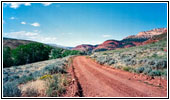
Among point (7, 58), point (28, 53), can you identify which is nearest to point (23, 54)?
point (28, 53)

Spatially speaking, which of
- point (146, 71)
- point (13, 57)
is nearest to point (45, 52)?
point (13, 57)

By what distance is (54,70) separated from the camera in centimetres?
1146

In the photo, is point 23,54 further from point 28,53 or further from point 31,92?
point 31,92

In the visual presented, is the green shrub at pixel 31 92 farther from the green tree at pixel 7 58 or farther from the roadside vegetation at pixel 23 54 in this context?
the green tree at pixel 7 58

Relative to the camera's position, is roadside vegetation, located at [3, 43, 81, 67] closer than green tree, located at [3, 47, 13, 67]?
No

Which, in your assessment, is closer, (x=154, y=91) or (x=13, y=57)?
(x=154, y=91)

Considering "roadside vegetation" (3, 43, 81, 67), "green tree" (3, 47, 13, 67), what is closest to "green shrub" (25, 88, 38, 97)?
"roadside vegetation" (3, 43, 81, 67)

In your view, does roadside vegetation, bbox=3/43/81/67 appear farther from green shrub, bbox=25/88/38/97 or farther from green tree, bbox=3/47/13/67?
green shrub, bbox=25/88/38/97

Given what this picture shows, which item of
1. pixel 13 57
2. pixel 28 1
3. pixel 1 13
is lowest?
pixel 13 57

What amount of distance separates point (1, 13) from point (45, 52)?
4960cm

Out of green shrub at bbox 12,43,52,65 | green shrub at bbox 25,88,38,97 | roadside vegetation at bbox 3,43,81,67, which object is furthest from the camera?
green shrub at bbox 12,43,52,65

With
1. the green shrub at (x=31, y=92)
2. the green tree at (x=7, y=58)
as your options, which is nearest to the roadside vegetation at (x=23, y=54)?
the green tree at (x=7, y=58)

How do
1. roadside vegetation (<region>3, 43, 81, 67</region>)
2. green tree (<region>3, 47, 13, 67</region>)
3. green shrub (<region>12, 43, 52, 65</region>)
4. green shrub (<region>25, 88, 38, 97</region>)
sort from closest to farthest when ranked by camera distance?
green shrub (<region>25, 88, 38, 97</region>)
green tree (<region>3, 47, 13, 67</region>)
roadside vegetation (<region>3, 43, 81, 67</region>)
green shrub (<region>12, 43, 52, 65</region>)

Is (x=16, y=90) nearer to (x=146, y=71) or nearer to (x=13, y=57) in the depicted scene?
(x=146, y=71)
